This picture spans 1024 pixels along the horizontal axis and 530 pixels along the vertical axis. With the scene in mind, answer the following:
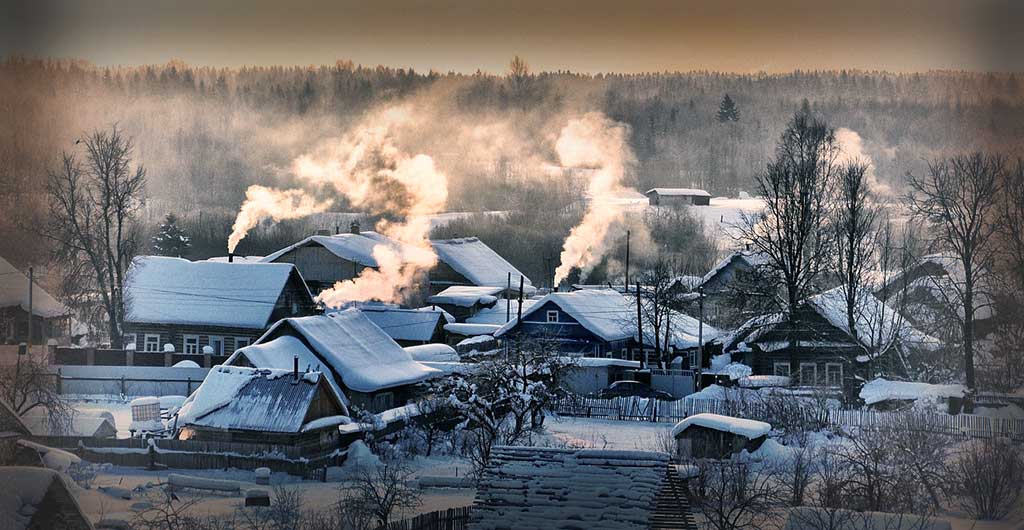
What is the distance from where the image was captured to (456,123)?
8.95 meters

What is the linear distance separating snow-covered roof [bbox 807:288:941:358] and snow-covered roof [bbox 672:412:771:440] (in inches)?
59.8

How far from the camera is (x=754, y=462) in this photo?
7.82 metres

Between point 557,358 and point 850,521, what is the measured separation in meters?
3.53

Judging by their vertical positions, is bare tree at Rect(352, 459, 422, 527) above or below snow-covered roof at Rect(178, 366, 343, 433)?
below

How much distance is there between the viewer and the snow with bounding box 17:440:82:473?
25.4 feet

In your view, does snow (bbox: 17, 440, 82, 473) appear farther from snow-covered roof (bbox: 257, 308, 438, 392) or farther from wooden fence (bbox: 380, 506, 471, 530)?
wooden fence (bbox: 380, 506, 471, 530)

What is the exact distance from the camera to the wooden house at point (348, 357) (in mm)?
8648

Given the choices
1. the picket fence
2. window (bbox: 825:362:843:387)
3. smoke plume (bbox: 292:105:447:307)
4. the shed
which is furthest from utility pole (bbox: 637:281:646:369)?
smoke plume (bbox: 292:105:447:307)

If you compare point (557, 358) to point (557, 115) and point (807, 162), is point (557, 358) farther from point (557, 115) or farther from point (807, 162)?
point (807, 162)

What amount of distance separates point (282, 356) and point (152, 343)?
1.69 meters

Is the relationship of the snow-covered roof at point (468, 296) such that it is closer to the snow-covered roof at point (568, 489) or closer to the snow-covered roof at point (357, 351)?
the snow-covered roof at point (357, 351)

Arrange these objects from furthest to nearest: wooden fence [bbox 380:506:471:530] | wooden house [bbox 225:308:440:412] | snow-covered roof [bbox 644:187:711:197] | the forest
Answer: snow-covered roof [bbox 644:187:711:197]
wooden house [bbox 225:308:440:412]
the forest
wooden fence [bbox 380:506:471:530]

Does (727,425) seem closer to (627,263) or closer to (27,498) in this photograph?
(627,263)

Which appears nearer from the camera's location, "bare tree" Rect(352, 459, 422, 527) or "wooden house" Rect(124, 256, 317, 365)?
"bare tree" Rect(352, 459, 422, 527)
